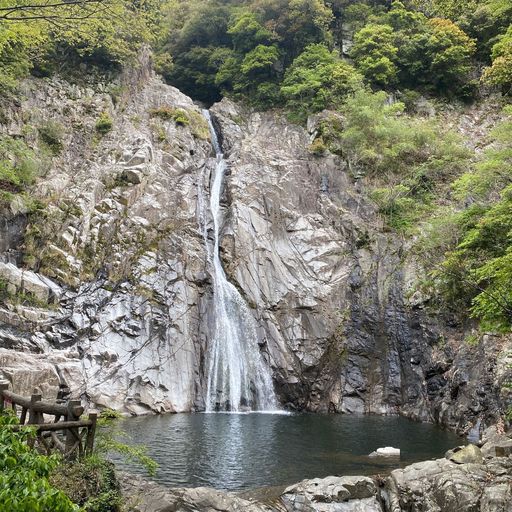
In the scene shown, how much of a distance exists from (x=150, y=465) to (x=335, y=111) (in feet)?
103

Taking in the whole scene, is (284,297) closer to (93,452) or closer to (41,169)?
(41,169)

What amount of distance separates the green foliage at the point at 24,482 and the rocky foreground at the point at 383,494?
497cm

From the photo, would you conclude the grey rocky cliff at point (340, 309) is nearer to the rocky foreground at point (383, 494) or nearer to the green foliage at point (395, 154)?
the green foliage at point (395, 154)

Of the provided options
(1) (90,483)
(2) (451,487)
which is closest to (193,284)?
(1) (90,483)

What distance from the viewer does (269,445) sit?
13.7m

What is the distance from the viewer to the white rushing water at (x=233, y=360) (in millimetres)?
21031

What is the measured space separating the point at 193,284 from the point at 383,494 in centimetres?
1562

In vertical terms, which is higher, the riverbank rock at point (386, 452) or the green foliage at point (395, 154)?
the green foliage at point (395, 154)

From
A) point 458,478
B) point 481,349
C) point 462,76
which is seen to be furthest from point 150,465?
point 462,76

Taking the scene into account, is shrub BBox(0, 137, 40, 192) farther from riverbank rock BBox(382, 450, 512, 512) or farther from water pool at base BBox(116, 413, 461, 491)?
riverbank rock BBox(382, 450, 512, 512)

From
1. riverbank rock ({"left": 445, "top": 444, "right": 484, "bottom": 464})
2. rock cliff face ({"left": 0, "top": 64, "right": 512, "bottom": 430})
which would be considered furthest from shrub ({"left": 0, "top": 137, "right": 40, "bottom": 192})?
riverbank rock ({"left": 445, "top": 444, "right": 484, "bottom": 464})

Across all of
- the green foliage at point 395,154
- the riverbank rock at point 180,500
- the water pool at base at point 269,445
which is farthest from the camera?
the green foliage at point 395,154

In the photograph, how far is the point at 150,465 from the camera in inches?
339

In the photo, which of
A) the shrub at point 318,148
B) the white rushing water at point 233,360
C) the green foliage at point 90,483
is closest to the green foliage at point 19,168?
the white rushing water at point 233,360
